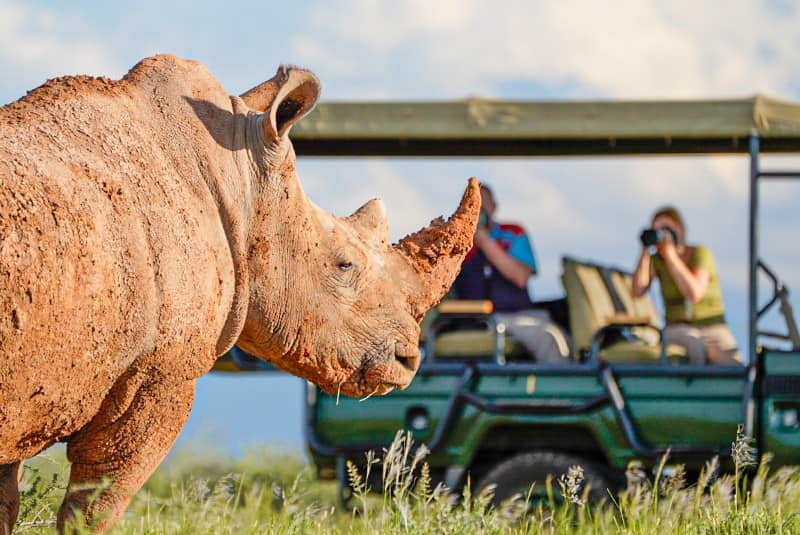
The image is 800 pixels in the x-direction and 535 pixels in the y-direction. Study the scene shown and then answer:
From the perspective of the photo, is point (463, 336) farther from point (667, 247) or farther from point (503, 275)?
point (667, 247)

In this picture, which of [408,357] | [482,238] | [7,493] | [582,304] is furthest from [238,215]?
[582,304]

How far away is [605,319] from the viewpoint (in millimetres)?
7398

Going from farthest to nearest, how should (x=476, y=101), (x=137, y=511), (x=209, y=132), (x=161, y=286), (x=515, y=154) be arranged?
(x=515, y=154) < (x=476, y=101) < (x=137, y=511) < (x=209, y=132) < (x=161, y=286)

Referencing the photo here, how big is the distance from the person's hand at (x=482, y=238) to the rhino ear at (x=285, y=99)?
13.0ft

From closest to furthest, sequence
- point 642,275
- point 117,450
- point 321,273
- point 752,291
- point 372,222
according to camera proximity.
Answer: point 117,450 → point 321,273 → point 372,222 → point 752,291 → point 642,275

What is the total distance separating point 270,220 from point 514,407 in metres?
3.87

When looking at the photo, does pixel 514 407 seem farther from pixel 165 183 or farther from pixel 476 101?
pixel 165 183

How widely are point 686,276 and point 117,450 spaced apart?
184 inches

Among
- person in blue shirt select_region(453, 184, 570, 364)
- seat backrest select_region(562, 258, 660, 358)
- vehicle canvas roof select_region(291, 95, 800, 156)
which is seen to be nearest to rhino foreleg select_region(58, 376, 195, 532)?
seat backrest select_region(562, 258, 660, 358)

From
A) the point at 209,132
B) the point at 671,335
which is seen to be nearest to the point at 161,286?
the point at 209,132

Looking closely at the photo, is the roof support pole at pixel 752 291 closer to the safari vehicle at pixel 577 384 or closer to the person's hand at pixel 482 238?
the safari vehicle at pixel 577 384

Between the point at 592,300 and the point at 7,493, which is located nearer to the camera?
the point at 7,493

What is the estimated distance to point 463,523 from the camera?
3.87m

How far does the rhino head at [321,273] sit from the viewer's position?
3.39 metres
